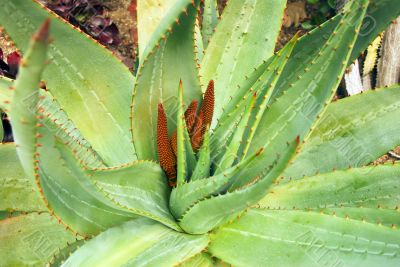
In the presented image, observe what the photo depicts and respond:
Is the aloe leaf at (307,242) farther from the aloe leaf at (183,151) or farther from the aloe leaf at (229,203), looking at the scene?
the aloe leaf at (183,151)

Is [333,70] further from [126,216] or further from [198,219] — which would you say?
[126,216]

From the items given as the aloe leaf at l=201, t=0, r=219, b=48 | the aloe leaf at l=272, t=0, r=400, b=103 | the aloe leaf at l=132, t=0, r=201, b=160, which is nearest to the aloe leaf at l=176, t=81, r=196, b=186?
the aloe leaf at l=132, t=0, r=201, b=160

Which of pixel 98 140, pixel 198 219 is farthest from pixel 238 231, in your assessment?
pixel 98 140

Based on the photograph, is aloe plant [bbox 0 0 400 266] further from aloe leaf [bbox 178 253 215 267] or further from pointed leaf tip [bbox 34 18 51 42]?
pointed leaf tip [bbox 34 18 51 42]

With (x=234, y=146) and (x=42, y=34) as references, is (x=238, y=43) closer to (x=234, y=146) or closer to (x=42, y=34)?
(x=234, y=146)

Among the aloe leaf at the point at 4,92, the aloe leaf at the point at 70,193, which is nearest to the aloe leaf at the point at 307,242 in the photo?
the aloe leaf at the point at 70,193
